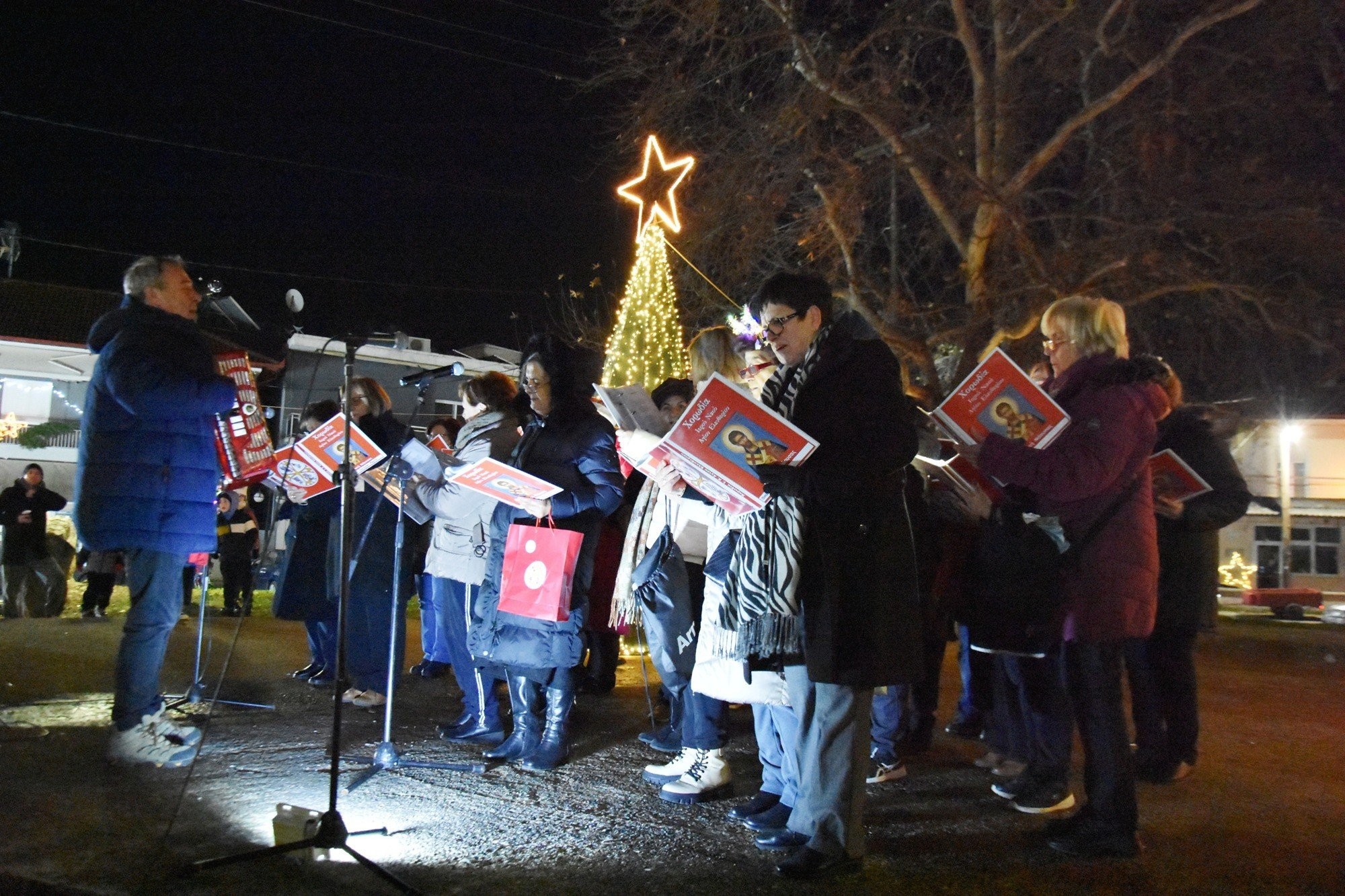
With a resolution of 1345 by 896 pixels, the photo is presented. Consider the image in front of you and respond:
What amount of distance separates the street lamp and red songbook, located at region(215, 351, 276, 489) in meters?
39.2

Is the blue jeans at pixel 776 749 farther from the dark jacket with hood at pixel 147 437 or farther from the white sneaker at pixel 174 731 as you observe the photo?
the dark jacket with hood at pixel 147 437

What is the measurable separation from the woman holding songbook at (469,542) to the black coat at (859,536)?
2.40m

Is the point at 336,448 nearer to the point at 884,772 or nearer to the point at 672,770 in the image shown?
the point at 672,770

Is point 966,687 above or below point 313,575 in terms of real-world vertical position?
below

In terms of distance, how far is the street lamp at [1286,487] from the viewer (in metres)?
37.8

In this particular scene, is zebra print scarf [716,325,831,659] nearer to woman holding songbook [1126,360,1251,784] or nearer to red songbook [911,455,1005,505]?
red songbook [911,455,1005,505]

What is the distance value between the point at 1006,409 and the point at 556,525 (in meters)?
2.32

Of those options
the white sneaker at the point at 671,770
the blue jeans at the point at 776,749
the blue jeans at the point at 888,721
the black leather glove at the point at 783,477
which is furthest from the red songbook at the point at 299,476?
the blue jeans at the point at 888,721

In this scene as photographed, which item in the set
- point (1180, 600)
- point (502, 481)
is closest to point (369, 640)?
point (502, 481)

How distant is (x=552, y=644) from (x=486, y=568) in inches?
24.4

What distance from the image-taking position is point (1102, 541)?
385cm

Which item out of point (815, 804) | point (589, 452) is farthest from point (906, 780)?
point (589, 452)

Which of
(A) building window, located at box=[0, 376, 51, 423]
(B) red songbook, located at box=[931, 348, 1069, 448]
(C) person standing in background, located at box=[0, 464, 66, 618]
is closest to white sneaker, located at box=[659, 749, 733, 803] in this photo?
(B) red songbook, located at box=[931, 348, 1069, 448]

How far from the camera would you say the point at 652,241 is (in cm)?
1484
